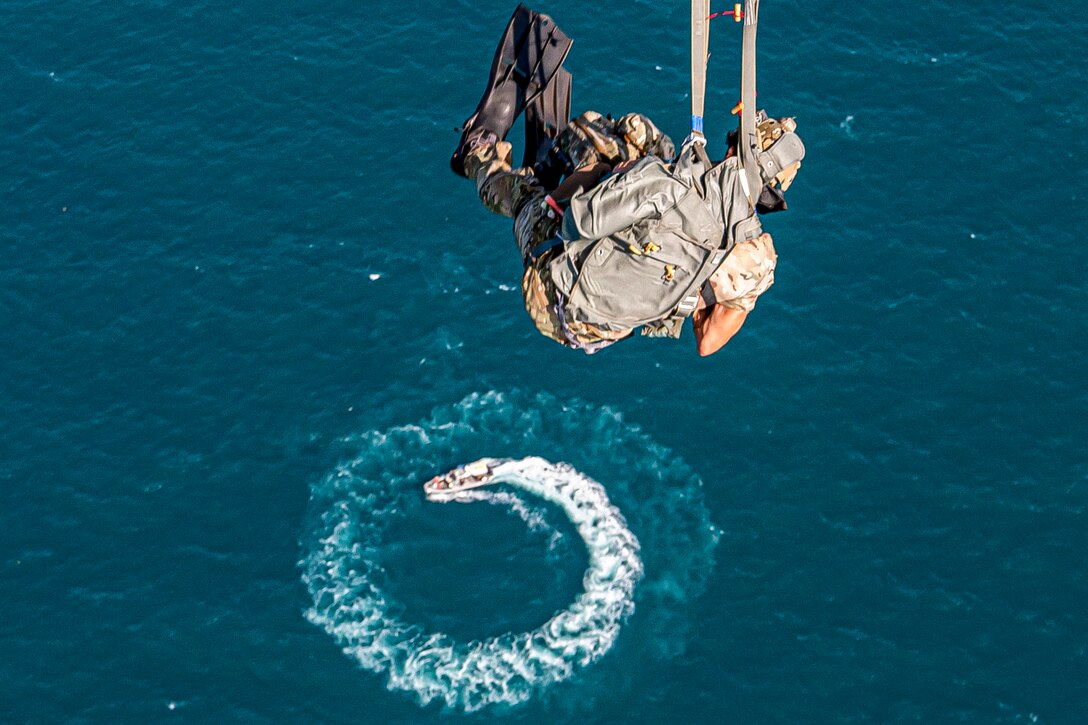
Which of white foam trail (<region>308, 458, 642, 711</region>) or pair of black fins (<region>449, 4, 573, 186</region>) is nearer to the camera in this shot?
pair of black fins (<region>449, 4, 573, 186</region>)

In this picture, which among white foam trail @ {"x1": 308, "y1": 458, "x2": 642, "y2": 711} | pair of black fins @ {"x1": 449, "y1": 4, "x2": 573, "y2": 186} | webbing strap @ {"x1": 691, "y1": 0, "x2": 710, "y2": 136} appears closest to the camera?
webbing strap @ {"x1": 691, "y1": 0, "x2": 710, "y2": 136}

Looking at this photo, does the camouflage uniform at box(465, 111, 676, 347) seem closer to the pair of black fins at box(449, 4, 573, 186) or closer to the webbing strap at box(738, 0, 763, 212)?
the pair of black fins at box(449, 4, 573, 186)

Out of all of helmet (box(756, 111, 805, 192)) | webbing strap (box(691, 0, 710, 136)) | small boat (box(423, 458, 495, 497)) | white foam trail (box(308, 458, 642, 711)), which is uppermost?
webbing strap (box(691, 0, 710, 136))

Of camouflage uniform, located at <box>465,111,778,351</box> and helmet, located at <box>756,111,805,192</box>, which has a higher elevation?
helmet, located at <box>756,111,805,192</box>

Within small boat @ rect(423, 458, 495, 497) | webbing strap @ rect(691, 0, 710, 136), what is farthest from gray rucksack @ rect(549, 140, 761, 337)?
small boat @ rect(423, 458, 495, 497)

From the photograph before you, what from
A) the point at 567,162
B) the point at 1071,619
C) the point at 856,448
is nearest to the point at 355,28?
the point at 856,448

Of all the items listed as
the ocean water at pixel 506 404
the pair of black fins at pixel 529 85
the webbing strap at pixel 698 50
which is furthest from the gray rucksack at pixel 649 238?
the ocean water at pixel 506 404

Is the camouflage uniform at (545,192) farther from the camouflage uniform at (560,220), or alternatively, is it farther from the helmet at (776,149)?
the helmet at (776,149)
